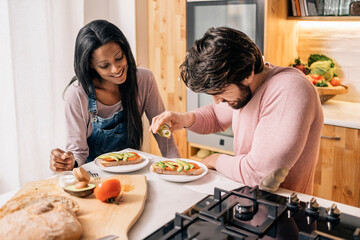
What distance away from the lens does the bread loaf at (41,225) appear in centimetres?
97

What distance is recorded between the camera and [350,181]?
7.97 ft

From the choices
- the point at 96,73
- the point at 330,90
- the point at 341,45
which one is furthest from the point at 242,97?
the point at 341,45

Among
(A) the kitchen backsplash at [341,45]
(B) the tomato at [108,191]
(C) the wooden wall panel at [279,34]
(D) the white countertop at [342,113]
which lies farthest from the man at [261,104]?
(A) the kitchen backsplash at [341,45]

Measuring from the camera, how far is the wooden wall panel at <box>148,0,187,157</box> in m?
3.14

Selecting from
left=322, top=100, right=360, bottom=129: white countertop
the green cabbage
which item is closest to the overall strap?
left=322, top=100, right=360, bottom=129: white countertop

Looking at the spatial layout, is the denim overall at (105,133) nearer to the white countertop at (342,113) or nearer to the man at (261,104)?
the man at (261,104)

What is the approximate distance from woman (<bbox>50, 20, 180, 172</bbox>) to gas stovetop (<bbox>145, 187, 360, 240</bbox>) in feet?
2.78

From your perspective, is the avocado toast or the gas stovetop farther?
the avocado toast

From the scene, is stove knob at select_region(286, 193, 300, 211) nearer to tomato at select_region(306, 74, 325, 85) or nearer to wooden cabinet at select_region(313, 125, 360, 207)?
wooden cabinet at select_region(313, 125, 360, 207)

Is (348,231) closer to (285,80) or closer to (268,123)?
(268,123)

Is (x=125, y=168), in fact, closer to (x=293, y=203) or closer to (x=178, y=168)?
(x=178, y=168)

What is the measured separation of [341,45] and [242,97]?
1.85 meters

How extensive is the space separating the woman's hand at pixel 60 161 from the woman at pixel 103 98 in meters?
0.09

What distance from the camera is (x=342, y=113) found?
8.41ft
